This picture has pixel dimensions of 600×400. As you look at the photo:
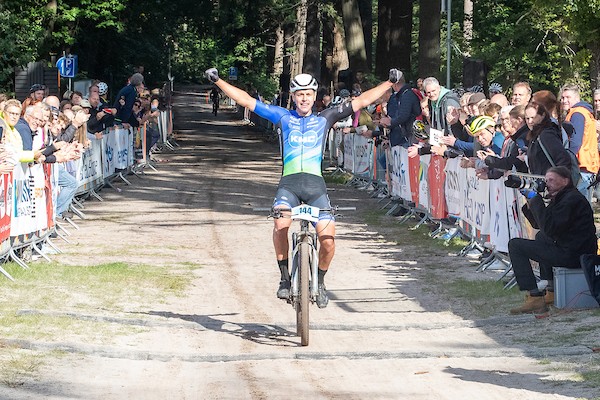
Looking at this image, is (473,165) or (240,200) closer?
(473,165)

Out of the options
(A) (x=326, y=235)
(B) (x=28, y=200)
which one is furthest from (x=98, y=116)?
(A) (x=326, y=235)

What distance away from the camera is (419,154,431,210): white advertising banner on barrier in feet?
64.4

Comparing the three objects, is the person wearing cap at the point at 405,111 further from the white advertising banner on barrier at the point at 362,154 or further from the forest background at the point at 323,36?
the white advertising banner on barrier at the point at 362,154

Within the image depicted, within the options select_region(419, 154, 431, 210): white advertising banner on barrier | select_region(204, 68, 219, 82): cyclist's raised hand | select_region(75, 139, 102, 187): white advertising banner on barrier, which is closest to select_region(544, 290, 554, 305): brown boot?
select_region(204, 68, 219, 82): cyclist's raised hand

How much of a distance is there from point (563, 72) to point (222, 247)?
2516 centimetres

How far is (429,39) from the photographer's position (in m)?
33.6

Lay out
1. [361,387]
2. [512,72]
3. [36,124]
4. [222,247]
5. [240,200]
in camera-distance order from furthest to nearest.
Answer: [512,72]
[240,200]
[222,247]
[36,124]
[361,387]

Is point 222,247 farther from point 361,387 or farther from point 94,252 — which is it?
point 361,387

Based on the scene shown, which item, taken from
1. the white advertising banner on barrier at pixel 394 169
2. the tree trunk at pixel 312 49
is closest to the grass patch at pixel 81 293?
the white advertising banner on barrier at pixel 394 169

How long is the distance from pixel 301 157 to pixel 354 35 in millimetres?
31101

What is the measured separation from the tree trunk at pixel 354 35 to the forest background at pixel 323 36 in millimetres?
44

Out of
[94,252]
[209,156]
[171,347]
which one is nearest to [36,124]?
[94,252]

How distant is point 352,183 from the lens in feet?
94.7

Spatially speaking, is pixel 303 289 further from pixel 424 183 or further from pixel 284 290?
pixel 424 183
